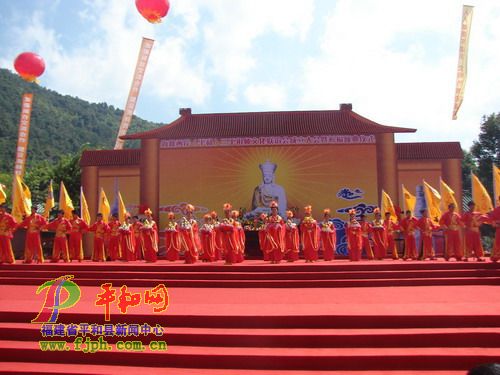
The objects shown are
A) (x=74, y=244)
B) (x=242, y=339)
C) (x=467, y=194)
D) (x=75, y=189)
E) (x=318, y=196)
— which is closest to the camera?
(x=242, y=339)

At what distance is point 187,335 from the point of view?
5000 millimetres

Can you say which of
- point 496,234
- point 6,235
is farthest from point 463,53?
point 6,235

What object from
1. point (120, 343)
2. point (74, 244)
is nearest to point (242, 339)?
point (120, 343)

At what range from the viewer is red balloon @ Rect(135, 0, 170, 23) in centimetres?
862

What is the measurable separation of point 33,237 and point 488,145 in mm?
26977

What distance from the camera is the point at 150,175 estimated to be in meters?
16.5

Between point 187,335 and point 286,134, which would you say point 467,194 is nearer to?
point 286,134

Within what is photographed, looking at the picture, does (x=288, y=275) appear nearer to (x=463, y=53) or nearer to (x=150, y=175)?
(x=150, y=175)

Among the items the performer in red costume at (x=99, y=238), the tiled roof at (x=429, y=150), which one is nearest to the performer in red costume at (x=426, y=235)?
the tiled roof at (x=429, y=150)

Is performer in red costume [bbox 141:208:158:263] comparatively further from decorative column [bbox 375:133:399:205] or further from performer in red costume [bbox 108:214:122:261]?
decorative column [bbox 375:133:399:205]

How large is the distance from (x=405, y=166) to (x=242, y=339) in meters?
14.1

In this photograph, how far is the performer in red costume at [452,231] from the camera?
10.1 meters

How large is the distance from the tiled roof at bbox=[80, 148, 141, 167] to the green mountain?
24773mm

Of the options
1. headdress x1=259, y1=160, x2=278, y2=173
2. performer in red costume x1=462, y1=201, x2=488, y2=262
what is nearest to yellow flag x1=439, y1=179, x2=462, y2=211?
performer in red costume x1=462, y1=201, x2=488, y2=262
